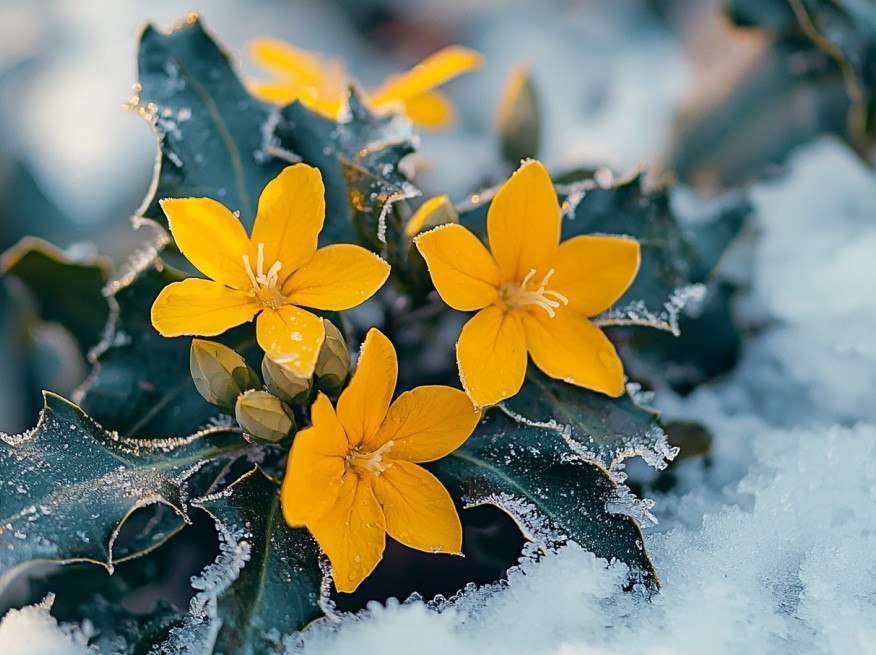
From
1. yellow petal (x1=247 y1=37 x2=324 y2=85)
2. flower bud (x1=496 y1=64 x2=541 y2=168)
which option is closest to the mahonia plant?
yellow petal (x1=247 y1=37 x2=324 y2=85)

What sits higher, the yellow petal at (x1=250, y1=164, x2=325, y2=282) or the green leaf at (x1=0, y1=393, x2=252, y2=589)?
the yellow petal at (x1=250, y1=164, x2=325, y2=282)

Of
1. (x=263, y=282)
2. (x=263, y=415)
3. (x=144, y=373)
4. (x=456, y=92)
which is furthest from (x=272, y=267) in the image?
(x=456, y=92)

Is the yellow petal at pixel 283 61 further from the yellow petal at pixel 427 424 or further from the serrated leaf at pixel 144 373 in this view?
the yellow petal at pixel 427 424

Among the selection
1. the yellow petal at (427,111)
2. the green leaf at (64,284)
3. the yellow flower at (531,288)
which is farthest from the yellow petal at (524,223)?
the green leaf at (64,284)

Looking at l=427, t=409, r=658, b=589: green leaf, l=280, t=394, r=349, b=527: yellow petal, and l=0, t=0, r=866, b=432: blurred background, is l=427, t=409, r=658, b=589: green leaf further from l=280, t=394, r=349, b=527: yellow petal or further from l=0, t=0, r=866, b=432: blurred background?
l=0, t=0, r=866, b=432: blurred background

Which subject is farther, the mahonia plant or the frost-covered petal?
the frost-covered petal

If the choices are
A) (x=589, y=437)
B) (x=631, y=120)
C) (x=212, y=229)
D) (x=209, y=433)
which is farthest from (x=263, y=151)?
(x=631, y=120)

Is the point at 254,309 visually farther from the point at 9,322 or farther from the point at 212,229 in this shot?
the point at 9,322
